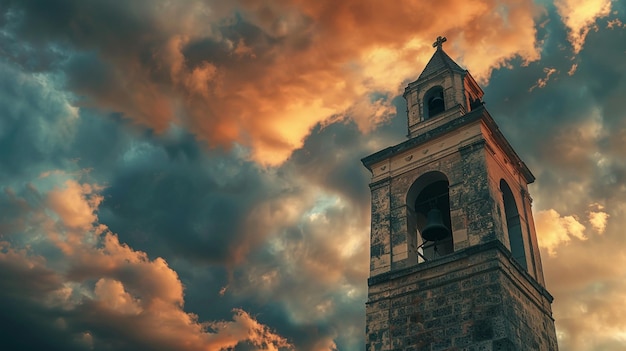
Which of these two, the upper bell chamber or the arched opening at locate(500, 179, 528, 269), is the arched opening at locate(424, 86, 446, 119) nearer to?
the upper bell chamber

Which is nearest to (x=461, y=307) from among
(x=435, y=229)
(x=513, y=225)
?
(x=435, y=229)

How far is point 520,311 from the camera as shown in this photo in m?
16.8

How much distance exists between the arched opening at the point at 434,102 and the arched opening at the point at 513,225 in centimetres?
474

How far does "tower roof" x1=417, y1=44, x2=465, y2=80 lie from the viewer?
963 inches

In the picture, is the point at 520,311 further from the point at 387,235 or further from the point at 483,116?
the point at 483,116

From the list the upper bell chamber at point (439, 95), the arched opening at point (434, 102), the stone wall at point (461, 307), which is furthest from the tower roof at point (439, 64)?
the stone wall at point (461, 307)

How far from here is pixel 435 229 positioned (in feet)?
63.2

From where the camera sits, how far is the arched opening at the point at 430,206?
66.4 ft

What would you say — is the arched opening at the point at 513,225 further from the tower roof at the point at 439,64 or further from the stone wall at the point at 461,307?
the tower roof at the point at 439,64

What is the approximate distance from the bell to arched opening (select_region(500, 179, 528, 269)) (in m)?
2.19

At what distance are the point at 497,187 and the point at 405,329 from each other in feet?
18.9

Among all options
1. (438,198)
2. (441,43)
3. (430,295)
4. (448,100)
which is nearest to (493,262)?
(430,295)

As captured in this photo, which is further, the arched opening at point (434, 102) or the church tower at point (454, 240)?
the arched opening at point (434, 102)

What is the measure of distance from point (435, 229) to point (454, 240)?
1.37 meters
